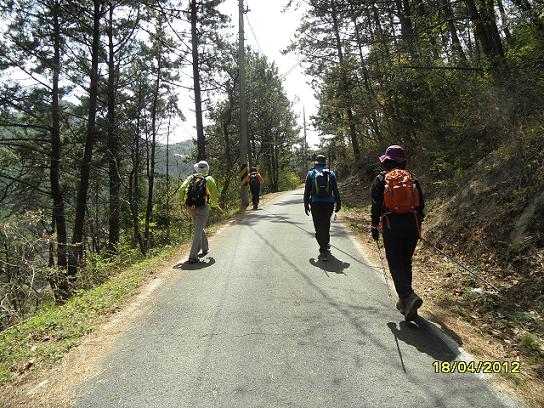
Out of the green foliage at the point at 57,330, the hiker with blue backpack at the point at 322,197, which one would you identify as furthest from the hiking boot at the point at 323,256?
the green foliage at the point at 57,330

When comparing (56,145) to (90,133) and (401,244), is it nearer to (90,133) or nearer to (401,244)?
(90,133)

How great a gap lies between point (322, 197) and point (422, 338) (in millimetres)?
3805

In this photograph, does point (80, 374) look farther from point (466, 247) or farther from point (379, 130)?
point (379, 130)

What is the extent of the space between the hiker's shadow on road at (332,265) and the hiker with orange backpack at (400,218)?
2.05m

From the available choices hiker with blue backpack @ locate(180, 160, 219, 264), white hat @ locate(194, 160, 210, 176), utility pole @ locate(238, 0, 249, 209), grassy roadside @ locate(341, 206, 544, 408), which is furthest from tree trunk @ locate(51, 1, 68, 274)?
grassy roadside @ locate(341, 206, 544, 408)

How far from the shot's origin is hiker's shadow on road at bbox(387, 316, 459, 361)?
12.5 ft

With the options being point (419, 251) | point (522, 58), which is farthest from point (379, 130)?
point (419, 251)

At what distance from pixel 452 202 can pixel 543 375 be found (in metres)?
5.51

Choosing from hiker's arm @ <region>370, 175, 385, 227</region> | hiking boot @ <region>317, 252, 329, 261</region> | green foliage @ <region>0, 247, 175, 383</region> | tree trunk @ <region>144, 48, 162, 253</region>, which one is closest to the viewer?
green foliage @ <region>0, 247, 175, 383</region>

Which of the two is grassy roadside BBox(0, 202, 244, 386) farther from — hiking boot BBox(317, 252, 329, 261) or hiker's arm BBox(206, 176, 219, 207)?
hiking boot BBox(317, 252, 329, 261)

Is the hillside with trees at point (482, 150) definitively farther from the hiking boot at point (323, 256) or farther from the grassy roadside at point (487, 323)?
the hiking boot at point (323, 256)

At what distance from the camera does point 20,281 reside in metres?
7.25

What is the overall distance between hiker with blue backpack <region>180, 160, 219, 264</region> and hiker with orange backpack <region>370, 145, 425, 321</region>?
4.11m

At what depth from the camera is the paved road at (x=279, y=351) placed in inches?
A: 124
